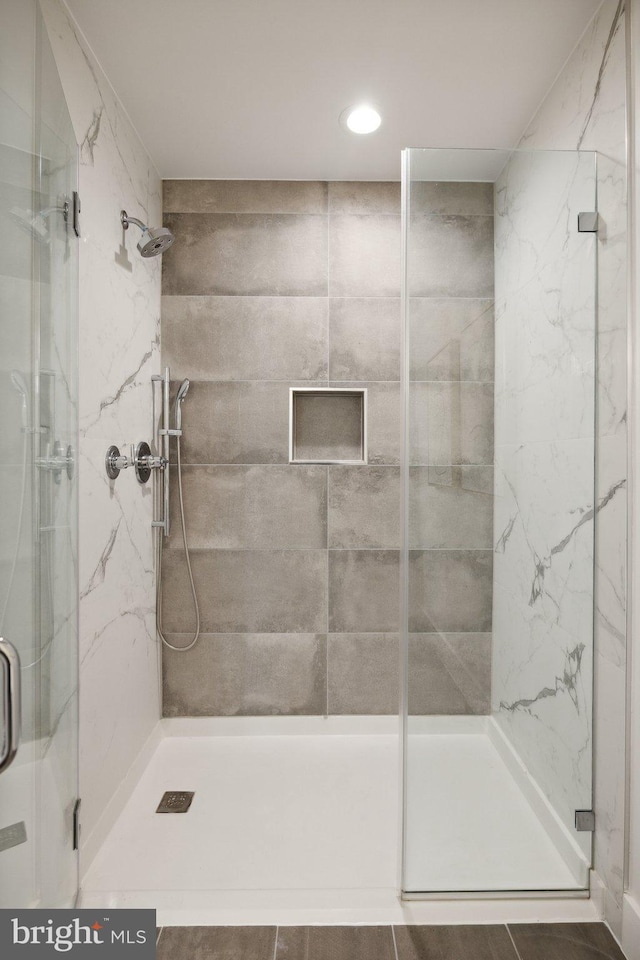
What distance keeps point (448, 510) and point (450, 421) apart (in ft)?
0.80

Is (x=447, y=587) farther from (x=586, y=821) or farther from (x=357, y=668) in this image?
(x=357, y=668)

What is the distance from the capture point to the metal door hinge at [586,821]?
63.1 inches

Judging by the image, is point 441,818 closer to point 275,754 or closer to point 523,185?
point 275,754

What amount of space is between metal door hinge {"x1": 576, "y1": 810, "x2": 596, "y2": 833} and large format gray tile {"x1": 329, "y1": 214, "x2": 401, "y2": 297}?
2.13 meters

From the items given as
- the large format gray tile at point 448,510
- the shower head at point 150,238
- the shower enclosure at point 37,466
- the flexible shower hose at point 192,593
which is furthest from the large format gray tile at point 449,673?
the shower head at point 150,238

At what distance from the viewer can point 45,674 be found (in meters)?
1.27

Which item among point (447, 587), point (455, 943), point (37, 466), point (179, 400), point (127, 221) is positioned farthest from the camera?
point (179, 400)

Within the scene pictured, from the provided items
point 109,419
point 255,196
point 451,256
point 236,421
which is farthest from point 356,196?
point 109,419

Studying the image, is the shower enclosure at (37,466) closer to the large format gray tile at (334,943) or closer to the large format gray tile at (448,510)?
the large format gray tile at (334,943)

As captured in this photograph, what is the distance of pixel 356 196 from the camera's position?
2639 millimetres

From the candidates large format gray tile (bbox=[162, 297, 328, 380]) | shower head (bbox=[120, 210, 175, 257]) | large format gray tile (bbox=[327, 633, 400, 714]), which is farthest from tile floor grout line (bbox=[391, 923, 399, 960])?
shower head (bbox=[120, 210, 175, 257])

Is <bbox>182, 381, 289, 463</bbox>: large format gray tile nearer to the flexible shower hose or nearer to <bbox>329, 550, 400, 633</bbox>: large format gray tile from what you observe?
the flexible shower hose

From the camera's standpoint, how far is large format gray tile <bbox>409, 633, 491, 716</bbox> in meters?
1.56

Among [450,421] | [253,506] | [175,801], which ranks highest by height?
[450,421]
